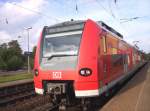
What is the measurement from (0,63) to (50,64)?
65074 mm

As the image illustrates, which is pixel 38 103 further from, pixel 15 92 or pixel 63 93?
pixel 15 92

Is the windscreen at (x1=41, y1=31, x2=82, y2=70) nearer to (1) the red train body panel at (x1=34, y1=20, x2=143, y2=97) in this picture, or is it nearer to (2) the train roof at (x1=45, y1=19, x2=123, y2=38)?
(1) the red train body panel at (x1=34, y1=20, x2=143, y2=97)

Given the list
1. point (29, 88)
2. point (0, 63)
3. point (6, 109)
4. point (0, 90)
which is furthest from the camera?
point (0, 63)

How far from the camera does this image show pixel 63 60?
9.15 meters

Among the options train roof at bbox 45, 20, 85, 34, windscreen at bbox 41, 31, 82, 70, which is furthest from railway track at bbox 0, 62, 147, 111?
train roof at bbox 45, 20, 85, 34

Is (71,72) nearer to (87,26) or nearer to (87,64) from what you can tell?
Answer: (87,64)

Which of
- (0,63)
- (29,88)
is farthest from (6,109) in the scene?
(0,63)

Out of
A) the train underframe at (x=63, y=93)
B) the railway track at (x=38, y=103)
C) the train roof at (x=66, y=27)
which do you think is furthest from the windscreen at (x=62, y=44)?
the railway track at (x=38, y=103)

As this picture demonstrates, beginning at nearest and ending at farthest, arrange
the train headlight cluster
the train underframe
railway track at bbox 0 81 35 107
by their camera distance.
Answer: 1. the train headlight cluster
2. the train underframe
3. railway track at bbox 0 81 35 107

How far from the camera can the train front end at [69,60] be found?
Result: 28.7 feet

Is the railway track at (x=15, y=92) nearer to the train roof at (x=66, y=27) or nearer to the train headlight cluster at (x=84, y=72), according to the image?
the train roof at (x=66, y=27)

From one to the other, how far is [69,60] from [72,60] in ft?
0.35

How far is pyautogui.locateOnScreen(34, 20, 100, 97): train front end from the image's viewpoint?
874 cm

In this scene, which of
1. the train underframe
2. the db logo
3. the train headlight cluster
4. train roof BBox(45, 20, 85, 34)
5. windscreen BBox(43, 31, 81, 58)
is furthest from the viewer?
train roof BBox(45, 20, 85, 34)
